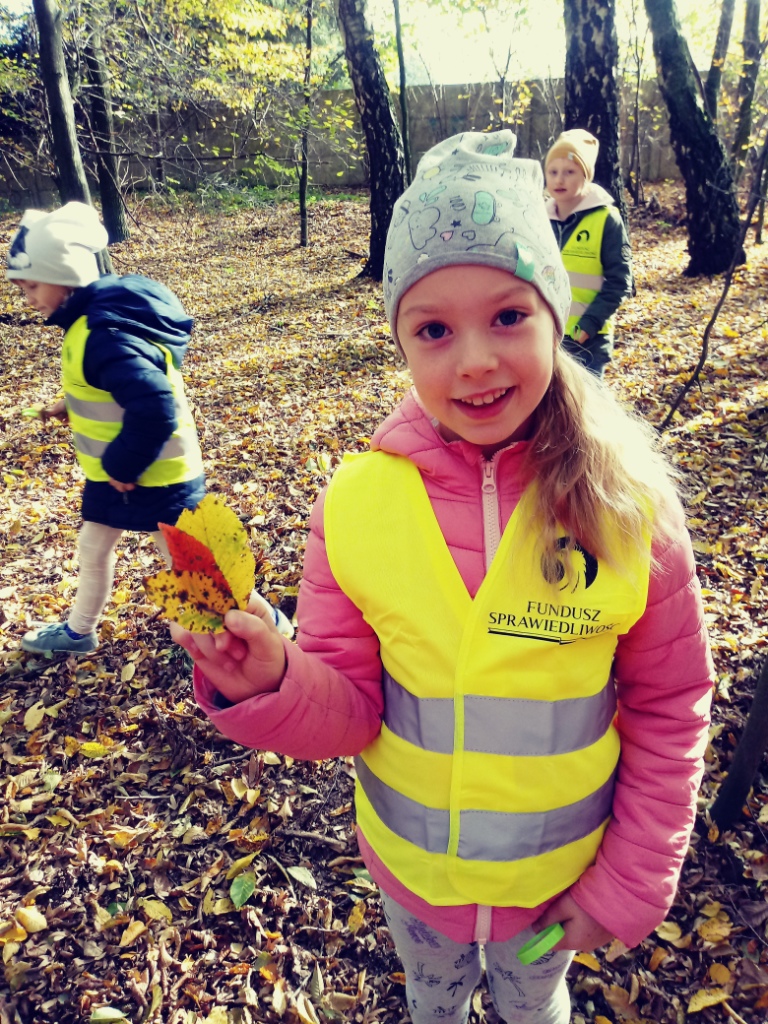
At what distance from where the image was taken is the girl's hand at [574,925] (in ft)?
4.43

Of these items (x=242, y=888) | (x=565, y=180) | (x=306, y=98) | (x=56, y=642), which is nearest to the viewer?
(x=242, y=888)

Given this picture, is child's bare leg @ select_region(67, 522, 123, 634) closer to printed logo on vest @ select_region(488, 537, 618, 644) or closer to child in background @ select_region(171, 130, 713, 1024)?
child in background @ select_region(171, 130, 713, 1024)

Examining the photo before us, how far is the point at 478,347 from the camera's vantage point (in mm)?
1119

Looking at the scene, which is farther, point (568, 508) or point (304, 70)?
point (304, 70)

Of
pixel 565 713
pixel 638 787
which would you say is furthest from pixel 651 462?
pixel 638 787

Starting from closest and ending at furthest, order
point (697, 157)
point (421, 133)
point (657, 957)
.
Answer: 1. point (657, 957)
2. point (697, 157)
3. point (421, 133)

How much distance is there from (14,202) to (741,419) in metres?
20.0

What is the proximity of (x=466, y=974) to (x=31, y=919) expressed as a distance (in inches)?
70.2

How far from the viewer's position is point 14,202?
59.4ft

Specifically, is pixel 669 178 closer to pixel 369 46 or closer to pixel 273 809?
pixel 369 46

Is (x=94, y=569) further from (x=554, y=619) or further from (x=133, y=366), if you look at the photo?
(x=554, y=619)

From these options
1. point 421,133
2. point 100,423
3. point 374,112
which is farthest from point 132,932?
point 421,133

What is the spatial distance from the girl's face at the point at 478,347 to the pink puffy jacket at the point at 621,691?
0.13 meters

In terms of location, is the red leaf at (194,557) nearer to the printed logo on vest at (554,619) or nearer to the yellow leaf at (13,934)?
the printed logo on vest at (554,619)
